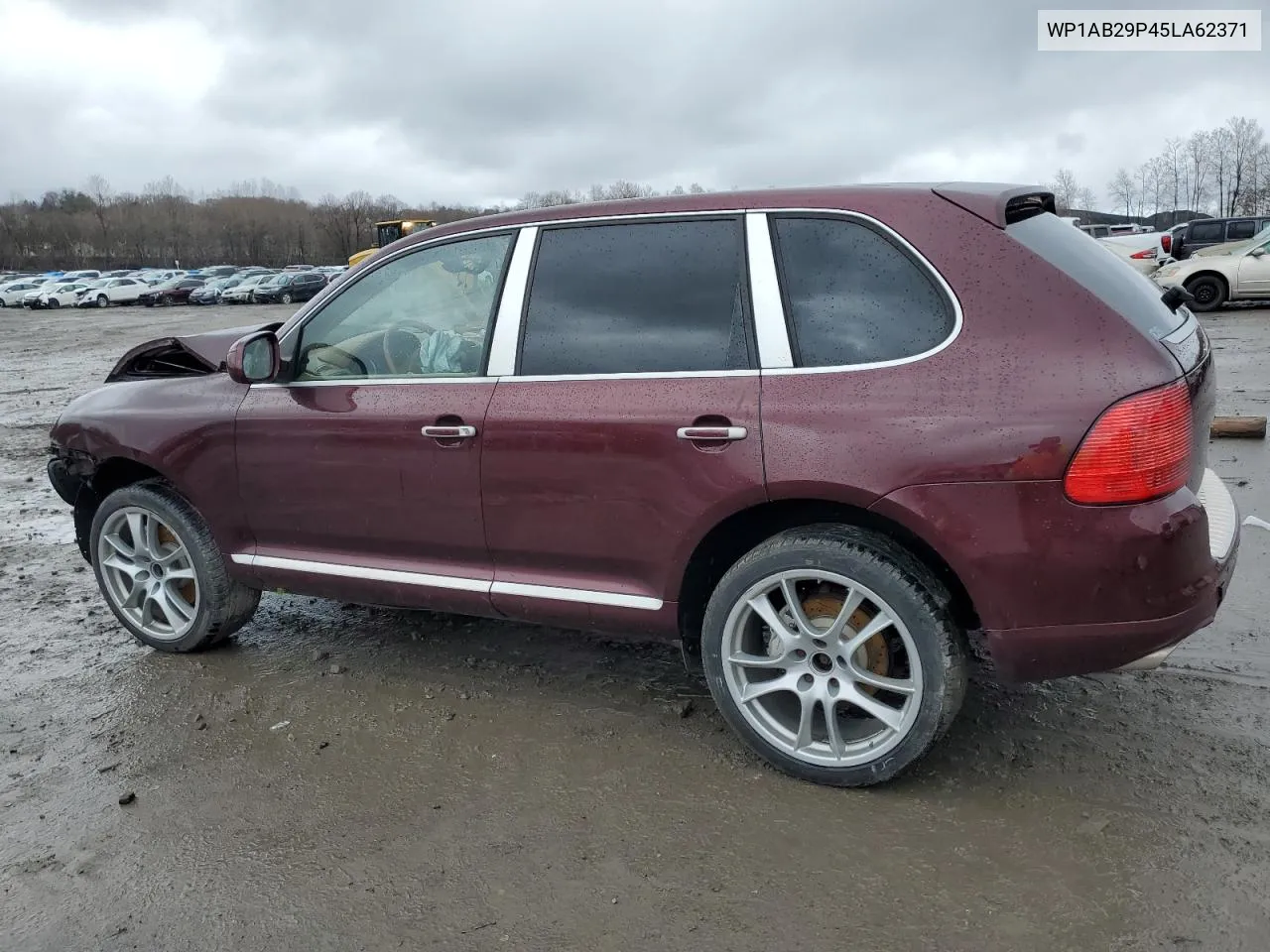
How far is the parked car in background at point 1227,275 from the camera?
1798 cm

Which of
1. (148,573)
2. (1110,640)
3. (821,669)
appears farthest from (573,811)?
(148,573)

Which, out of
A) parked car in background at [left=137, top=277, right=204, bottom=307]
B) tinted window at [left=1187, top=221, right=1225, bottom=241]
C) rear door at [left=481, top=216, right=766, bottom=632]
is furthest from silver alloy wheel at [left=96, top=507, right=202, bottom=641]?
parked car in background at [left=137, top=277, right=204, bottom=307]

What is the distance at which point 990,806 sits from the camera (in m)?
3.02

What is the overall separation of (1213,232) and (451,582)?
102 ft

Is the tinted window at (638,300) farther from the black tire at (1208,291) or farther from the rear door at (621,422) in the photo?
the black tire at (1208,291)

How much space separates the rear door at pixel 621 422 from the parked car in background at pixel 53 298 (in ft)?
190

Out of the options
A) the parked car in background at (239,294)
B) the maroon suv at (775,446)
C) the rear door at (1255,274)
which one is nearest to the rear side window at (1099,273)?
the maroon suv at (775,446)

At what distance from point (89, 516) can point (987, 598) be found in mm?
4095

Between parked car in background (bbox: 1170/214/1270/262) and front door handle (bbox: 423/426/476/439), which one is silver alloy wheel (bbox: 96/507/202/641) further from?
parked car in background (bbox: 1170/214/1270/262)

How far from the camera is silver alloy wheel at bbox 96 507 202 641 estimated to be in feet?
14.6

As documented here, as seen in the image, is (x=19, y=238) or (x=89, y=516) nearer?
(x=89, y=516)

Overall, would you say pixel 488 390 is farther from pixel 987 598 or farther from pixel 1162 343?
pixel 1162 343

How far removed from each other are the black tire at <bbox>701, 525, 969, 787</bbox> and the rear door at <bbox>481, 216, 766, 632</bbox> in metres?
0.19

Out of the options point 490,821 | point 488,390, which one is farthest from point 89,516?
point 490,821
